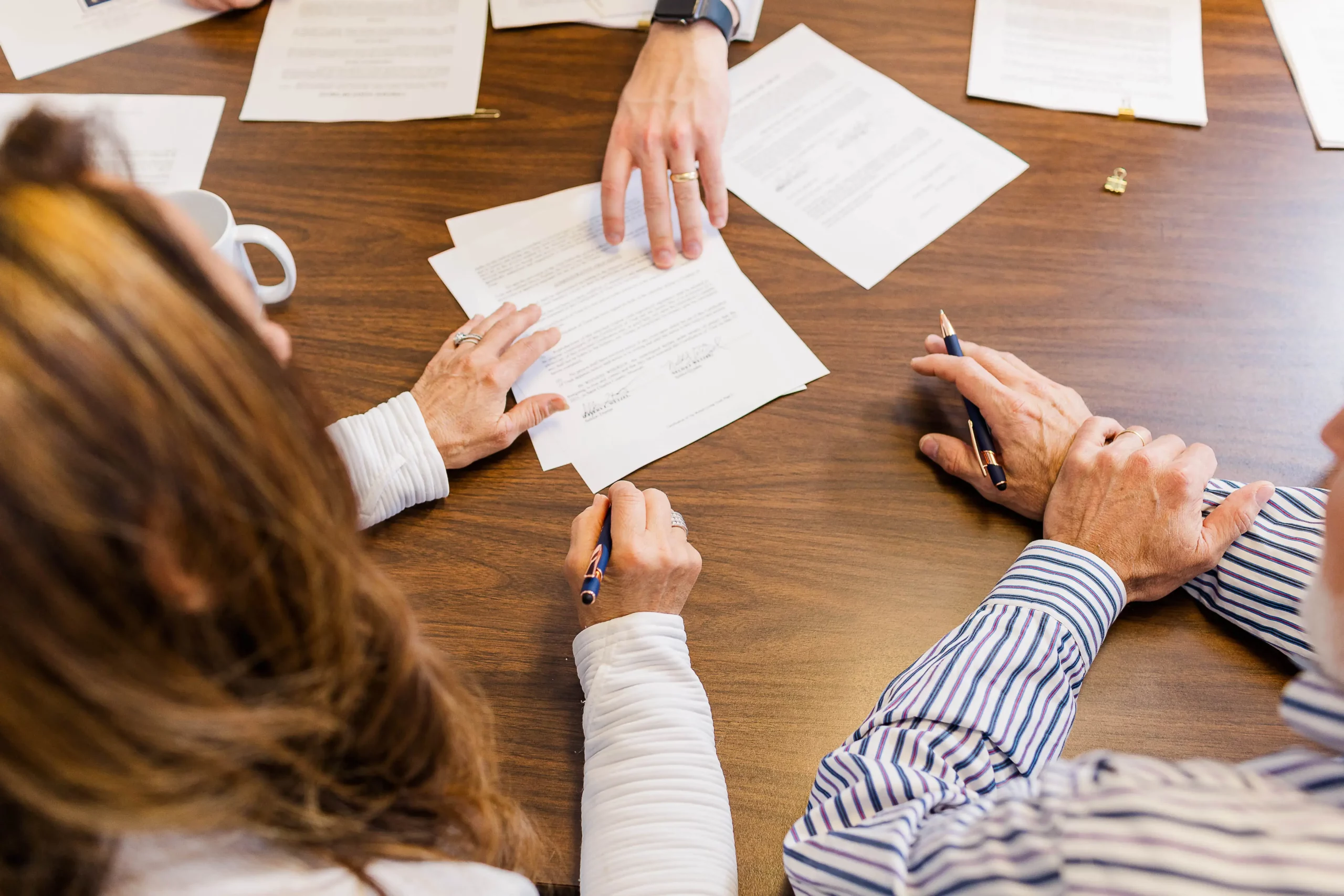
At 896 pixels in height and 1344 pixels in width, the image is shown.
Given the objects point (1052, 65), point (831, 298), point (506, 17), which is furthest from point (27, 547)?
point (1052, 65)

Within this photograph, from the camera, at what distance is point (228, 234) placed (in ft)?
2.82

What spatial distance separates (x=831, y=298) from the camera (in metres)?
0.96

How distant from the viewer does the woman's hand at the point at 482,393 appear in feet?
2.80

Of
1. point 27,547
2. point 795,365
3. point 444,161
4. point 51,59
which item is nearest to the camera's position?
point 27,547

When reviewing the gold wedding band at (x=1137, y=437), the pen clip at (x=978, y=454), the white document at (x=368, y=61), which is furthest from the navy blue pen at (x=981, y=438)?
the white document at (x=368, y=61)

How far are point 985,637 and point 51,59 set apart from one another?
4.44ft

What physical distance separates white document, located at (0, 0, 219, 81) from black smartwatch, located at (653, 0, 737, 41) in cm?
62

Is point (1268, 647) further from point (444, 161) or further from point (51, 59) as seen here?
point (51, 59)

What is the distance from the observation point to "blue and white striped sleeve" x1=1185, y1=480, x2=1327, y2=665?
2.45 ft

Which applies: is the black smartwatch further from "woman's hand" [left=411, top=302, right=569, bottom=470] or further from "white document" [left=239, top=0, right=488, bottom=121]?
"woman's hand" [left=411, top=302, right=569, bottom=470]

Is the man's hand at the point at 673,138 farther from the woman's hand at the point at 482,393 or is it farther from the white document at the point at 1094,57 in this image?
the white document at the point at 1094,57

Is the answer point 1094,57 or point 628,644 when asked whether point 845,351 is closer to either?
point 628,644
